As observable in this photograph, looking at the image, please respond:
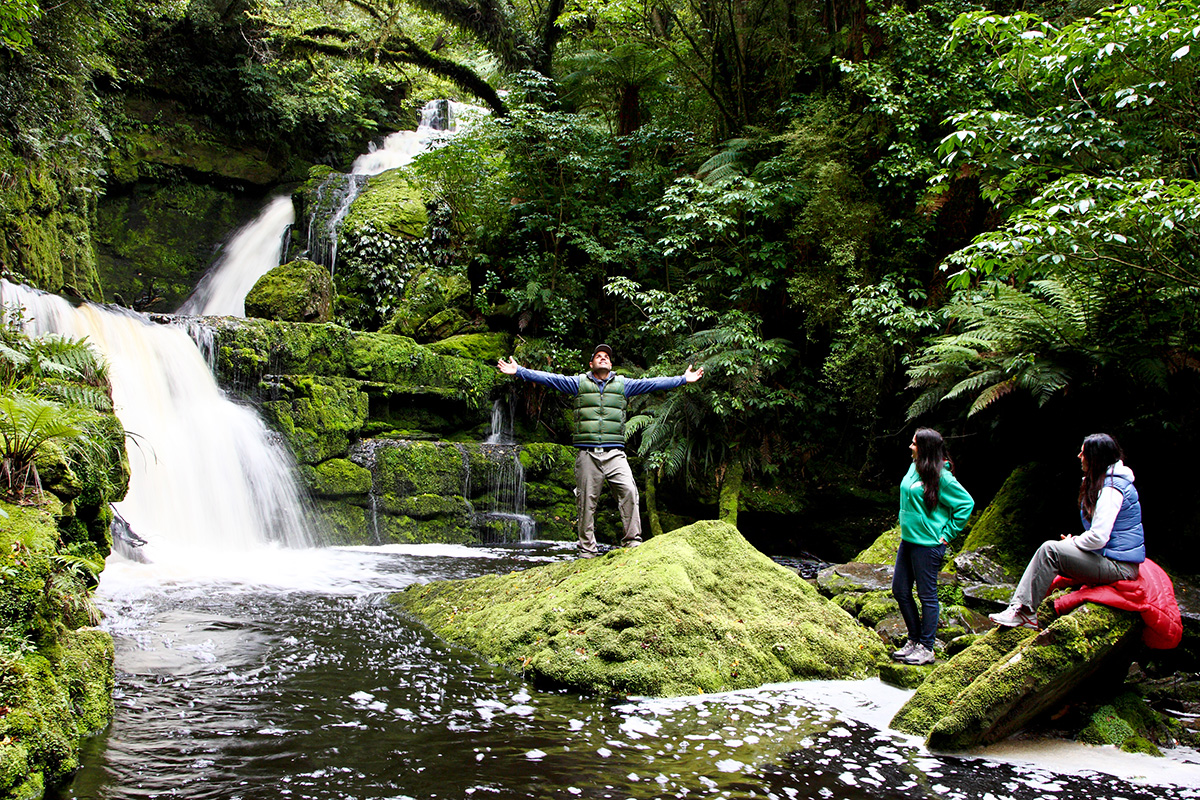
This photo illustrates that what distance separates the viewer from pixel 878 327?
11.4 metres

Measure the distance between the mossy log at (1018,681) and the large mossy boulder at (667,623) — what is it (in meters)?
1.13

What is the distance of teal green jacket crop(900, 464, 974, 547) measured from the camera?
16.8 ft

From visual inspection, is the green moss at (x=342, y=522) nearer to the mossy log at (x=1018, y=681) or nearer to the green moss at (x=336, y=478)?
the green moss at (x=336, y=478)

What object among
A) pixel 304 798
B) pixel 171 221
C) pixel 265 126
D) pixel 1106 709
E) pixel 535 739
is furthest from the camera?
pixel 265 126

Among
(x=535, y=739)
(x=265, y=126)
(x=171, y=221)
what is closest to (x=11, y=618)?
(x=535, y=739)

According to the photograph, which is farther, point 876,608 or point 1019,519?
point 1019,519

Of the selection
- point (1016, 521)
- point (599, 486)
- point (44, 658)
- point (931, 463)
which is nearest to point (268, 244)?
point (599, 486)

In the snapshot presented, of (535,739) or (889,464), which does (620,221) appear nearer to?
(889,464)

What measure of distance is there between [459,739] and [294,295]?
1307 centimetres

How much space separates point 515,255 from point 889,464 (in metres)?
9.01

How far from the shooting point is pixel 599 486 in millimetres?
7141

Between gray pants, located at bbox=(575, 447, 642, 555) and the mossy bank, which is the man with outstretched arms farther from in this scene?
the mossy bank

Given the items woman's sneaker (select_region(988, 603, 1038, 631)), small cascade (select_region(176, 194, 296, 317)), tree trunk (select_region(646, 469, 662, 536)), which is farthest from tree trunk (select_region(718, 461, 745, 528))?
small cascade (select_region(176, 194, 296, 317))

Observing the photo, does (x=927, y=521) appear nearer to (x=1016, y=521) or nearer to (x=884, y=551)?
(x=1016, y=521)
